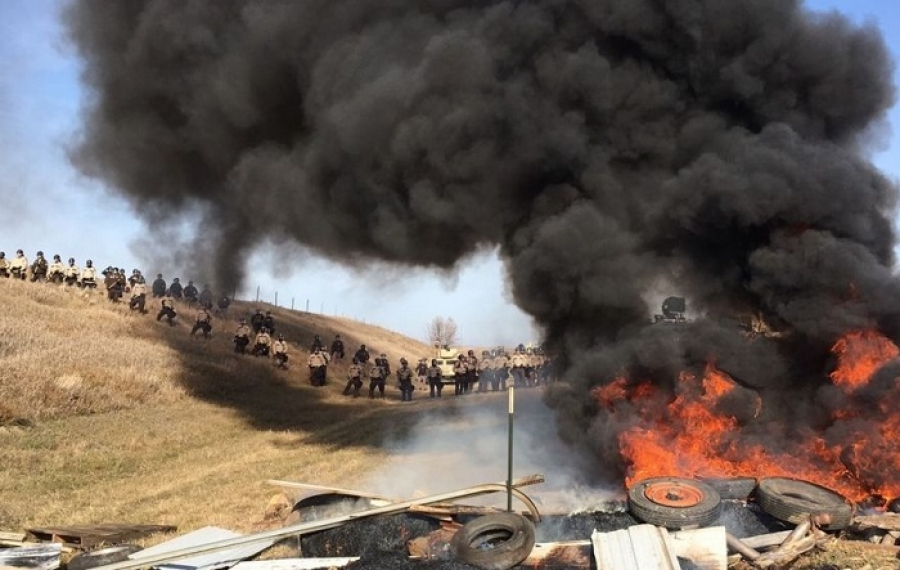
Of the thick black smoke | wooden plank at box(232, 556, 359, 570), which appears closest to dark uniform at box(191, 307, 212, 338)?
the thick black smoke

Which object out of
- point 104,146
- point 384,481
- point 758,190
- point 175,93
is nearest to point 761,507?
point 758,190

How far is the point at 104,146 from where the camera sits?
2372cm

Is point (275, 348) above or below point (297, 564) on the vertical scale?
above

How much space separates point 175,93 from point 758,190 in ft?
60.4

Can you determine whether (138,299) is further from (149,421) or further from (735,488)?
(735,488)

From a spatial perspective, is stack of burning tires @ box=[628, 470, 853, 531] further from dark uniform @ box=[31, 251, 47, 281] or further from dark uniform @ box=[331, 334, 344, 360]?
dark uniform @ box=[31, 251, 47, 281]

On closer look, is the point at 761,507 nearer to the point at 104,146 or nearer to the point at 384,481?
the point at 384,481

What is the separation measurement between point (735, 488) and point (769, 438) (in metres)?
1.83

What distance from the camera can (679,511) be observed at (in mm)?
9289

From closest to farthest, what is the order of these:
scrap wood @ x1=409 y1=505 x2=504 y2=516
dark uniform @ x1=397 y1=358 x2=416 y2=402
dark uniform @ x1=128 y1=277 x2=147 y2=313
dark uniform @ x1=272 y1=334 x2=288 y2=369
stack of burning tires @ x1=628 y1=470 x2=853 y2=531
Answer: stack of burning tires @ x1=628 y1=470 x2=853 y2=531 → scrap wood @ x1=409 y1=505 x2=504 y2=516 → dark uniform @ x1=397 y1=358 x2=416 y2=402 → dark uniform @ x1=272 y1=334 x2=288 y2=369 → dark uniform @ x1=128 y1=277 x2=147 y2=313

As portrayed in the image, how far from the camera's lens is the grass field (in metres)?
12.9

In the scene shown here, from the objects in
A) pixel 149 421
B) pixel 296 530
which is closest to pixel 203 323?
pixel 149 421

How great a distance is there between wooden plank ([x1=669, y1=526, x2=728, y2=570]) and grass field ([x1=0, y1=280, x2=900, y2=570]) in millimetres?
1158

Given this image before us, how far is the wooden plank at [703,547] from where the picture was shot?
834 cm
